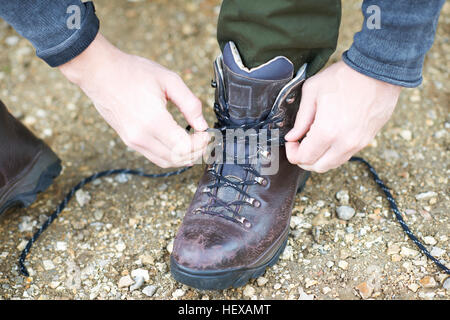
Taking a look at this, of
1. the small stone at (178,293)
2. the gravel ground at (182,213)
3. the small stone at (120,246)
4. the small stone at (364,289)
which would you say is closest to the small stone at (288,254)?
the gravel ground at (182,213)

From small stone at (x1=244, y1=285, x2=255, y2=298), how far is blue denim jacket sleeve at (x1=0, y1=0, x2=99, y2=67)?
935mm

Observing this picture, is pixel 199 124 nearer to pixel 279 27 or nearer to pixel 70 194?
pixel 279 27

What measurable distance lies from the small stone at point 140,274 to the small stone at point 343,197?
2.62 feet

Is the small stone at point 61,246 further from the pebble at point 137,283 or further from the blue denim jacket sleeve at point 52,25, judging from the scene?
the blue denim jacket sleeve at point 52,25

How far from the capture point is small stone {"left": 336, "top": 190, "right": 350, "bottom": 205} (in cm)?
178

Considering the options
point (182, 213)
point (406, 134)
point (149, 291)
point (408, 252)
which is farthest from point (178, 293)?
point (406, 134)

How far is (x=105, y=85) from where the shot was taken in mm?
1326

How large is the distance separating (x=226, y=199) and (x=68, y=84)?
1.33m

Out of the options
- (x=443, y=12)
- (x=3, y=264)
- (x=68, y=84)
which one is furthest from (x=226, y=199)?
(x=443, y=12)

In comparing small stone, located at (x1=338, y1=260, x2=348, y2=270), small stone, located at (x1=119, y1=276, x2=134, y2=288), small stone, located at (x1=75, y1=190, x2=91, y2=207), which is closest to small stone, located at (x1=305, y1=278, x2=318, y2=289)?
small stone, located at (x1=338, y1=260, x2=348, y2=270)

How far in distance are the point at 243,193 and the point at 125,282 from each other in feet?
1.73

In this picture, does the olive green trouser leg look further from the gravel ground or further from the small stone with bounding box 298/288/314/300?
the small stone with bounding box 298/288/314/300

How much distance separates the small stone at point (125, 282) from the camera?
1591mm

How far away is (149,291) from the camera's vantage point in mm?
1571
